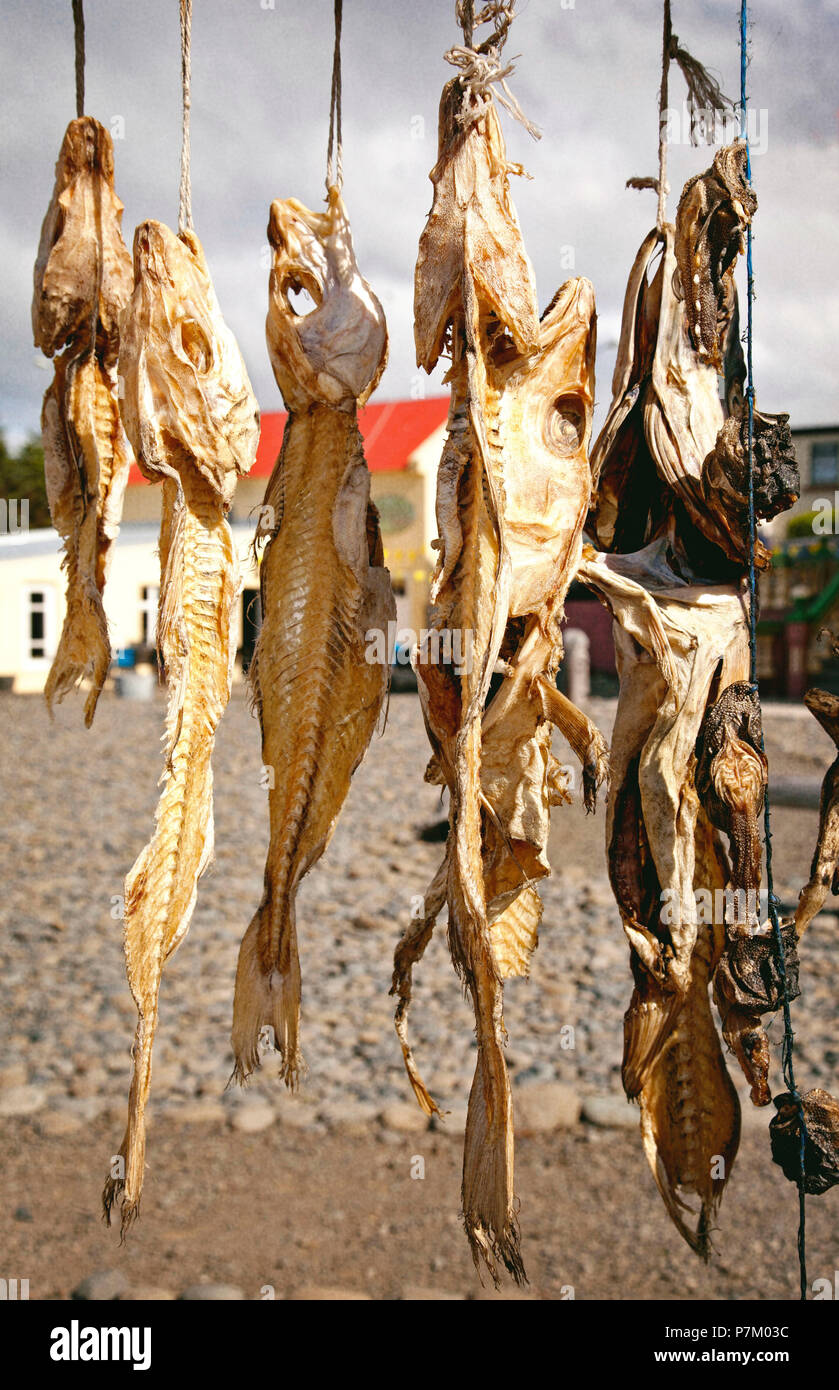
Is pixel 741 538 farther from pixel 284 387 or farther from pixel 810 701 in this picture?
pixel 284 387

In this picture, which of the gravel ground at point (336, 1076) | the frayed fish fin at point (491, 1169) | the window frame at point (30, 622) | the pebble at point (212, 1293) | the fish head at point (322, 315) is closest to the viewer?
the frayed fish fin at point (491, 1169)

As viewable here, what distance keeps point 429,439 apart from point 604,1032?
1132 centimetres

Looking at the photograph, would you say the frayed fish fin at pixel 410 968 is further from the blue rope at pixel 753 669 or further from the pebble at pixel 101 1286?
the pebble at pixel 101 1286

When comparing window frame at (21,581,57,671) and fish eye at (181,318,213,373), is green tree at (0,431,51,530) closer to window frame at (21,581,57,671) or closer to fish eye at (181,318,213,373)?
window frame at (21,581,57,671)

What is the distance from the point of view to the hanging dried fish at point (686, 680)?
1.99 meters

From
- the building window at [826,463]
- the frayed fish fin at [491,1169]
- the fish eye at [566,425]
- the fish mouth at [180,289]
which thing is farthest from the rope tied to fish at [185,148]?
the building window at [826,463]

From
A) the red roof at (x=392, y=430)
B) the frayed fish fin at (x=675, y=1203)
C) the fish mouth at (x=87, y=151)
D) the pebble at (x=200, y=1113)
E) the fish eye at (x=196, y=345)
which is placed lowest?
the pebble at (x=200, y=1113)

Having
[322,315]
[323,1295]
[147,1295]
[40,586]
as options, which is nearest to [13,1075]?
[147,1295]

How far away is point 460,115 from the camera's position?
1.82 m

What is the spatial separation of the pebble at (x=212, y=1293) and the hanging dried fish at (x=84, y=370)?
2527 millimetres

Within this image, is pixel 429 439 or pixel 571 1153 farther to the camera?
pixel 429 439

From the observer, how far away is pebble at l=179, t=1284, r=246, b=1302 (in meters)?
3.86
